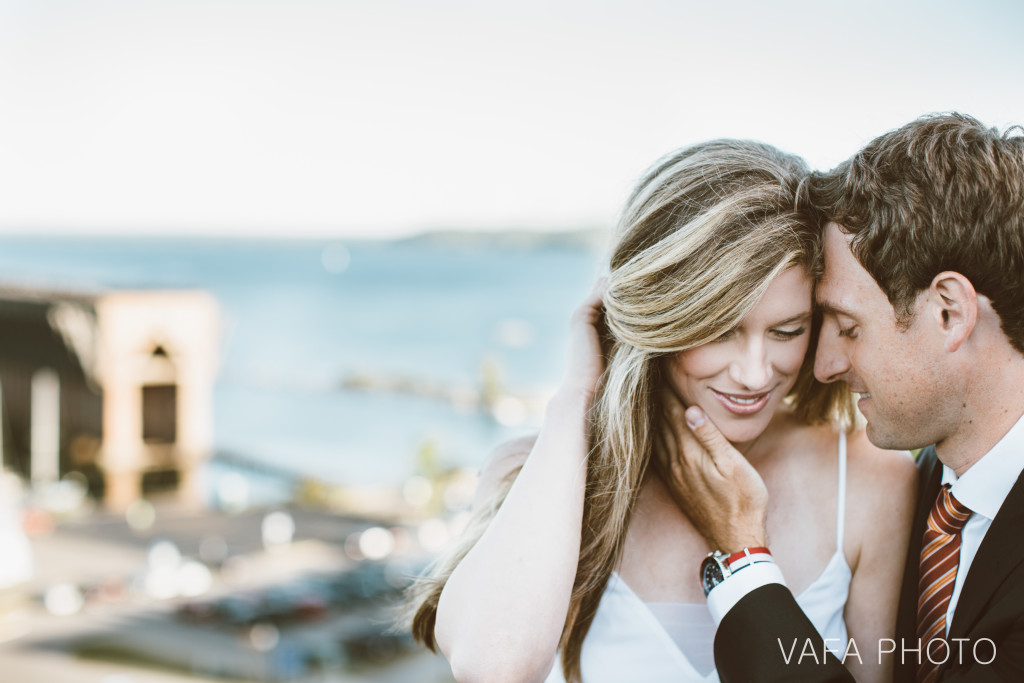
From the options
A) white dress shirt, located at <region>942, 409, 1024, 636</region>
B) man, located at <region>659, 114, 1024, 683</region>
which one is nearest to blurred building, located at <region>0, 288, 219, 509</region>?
man, located at <region>659, 114, 1024, 683</region>

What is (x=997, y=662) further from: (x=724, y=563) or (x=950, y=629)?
(x=724, y=563)

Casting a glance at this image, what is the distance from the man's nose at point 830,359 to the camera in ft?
6.75

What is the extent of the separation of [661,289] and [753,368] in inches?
11.1

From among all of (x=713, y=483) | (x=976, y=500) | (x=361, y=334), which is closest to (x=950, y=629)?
(x=976, y=500)

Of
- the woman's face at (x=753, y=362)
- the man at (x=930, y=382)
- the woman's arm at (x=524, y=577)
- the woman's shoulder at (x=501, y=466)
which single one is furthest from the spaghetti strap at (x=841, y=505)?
the woman's shoulder at (x=501, y=466)

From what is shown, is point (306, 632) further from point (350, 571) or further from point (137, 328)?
point (137, 328)

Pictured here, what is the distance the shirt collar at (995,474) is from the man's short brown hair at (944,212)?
205 mm

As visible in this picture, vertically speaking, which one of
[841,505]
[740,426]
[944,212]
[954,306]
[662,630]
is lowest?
[662,630]

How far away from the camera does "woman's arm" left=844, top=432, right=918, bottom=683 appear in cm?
208

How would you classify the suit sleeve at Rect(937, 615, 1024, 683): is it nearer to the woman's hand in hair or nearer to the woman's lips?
the woman's lips

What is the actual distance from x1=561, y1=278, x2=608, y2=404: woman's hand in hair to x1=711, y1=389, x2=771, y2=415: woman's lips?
0.35m

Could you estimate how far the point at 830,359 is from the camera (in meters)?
2.07

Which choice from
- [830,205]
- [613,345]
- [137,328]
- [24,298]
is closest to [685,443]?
[613,345]

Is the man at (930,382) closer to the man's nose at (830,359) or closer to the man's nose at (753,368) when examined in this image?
the man's nose at (830,359)
